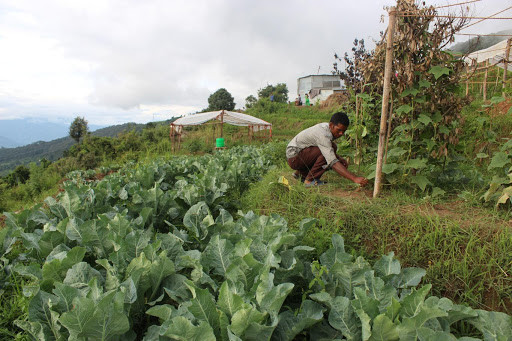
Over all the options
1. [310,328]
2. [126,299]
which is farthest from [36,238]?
[310,328]

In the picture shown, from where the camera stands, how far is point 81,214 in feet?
9.25

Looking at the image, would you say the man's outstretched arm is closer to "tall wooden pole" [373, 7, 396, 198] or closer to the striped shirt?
the striped shirt

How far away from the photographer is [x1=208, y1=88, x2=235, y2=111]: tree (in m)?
47.5

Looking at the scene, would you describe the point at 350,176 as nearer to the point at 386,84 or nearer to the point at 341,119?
the point at 341,119

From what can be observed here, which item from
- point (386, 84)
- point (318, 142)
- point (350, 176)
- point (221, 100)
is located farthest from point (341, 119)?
point (221, 100)

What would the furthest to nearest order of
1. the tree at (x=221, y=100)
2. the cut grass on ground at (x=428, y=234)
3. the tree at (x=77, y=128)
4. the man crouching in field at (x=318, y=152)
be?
1. the tree at (x=221, y=100)
2. the tree at (x=77, y=128)
3. the man crouching in field at (x=318, y=152)
4. the cut grass on ground at (x=428, y=234)

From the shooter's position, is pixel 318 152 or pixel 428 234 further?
pixel 318 152

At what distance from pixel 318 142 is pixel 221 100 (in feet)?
150

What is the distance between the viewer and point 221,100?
159 ft

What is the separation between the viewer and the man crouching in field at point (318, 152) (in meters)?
3.93

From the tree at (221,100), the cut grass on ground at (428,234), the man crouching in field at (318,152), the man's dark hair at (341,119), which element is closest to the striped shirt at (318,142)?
the man crouching in field at (318,152)

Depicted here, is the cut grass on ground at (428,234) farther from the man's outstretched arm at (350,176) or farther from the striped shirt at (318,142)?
the striped shirt at (318,142)

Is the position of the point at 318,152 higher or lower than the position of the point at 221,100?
lower

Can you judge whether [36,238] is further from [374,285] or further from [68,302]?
[374,285]
